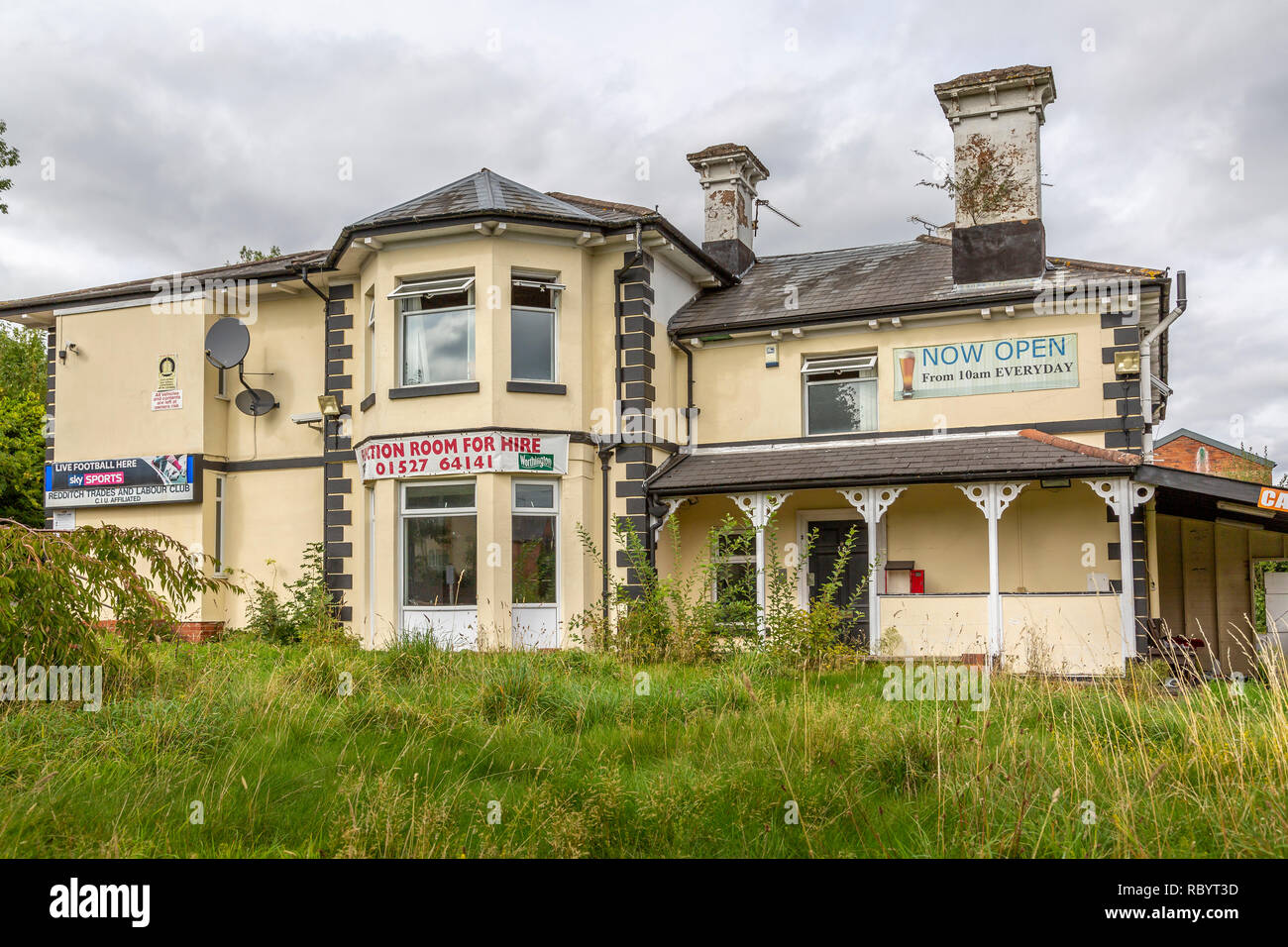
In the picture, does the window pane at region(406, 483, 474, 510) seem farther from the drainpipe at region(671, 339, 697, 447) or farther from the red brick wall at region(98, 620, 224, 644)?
the red brick wall at region(98, 620, 224, 644)

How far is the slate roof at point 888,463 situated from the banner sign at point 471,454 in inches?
57.6

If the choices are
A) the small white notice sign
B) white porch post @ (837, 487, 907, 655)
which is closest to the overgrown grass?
white porch post @ (837, 487, 907, 655)

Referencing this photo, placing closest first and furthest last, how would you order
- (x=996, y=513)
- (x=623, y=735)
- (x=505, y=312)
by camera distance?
1. (x=623, y=735)
2. (x=996, y=513)
3. (x=505, y=312)

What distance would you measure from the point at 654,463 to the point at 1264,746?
9.94 m

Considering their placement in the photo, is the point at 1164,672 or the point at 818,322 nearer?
the point at 1164,672

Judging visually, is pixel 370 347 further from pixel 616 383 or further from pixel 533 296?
pixel 616 383

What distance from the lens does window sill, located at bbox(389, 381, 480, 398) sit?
14.3 metres

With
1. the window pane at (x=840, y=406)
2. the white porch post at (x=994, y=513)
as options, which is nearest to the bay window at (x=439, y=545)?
the window pane at (x=840, y=406)

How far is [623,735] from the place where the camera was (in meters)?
7.36
